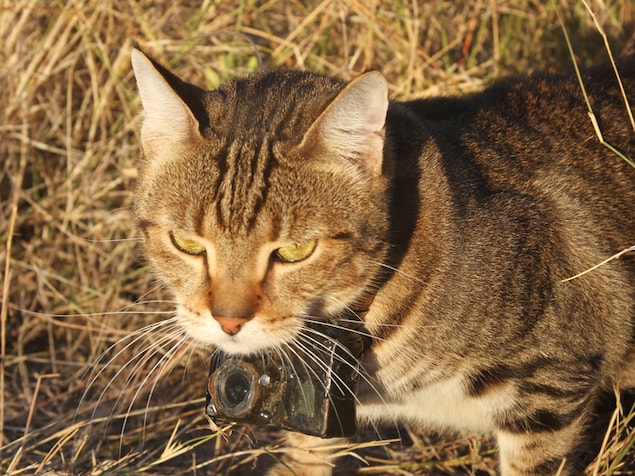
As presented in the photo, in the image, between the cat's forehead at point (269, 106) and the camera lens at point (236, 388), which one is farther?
the camera lens at point (236, 388)

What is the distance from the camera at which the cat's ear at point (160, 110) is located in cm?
197

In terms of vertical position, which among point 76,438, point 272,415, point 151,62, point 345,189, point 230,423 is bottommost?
Result: point 76,438

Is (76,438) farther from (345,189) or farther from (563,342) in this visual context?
(563,342)

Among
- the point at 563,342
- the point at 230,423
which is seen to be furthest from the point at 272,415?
the point at 563,342

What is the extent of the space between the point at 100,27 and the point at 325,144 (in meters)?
2.10

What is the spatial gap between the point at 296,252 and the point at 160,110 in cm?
51

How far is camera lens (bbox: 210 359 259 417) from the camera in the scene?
7.13ft

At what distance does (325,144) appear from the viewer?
1.98 meters

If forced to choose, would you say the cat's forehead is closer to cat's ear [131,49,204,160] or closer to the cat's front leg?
cat's ear [131,49,204,160]

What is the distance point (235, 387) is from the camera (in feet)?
7.23

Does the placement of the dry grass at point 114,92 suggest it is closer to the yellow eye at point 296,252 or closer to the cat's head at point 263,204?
the cat's head at point 263,204

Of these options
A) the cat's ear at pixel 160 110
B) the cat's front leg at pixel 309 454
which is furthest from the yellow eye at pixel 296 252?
the cat's front leg at pixel 309 454

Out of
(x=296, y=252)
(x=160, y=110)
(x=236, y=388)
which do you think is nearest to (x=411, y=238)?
(x=296, y=252)

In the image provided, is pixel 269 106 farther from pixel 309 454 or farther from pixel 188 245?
pixel 309 454
